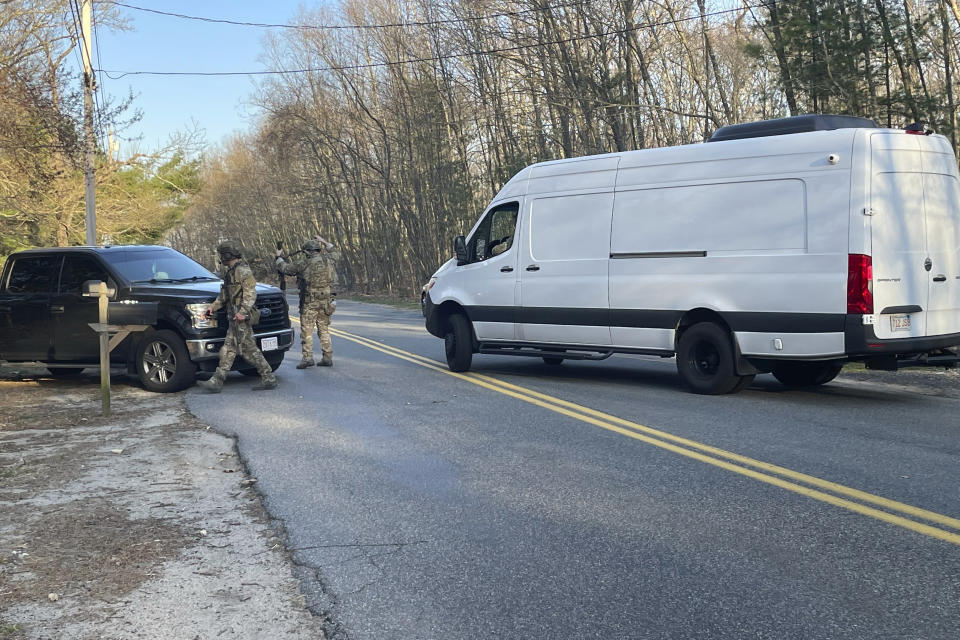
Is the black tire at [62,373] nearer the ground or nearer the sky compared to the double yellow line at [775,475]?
nearer the sky

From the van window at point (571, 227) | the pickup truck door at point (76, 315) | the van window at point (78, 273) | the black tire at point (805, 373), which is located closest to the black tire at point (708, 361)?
the black tire at point (805, 373)

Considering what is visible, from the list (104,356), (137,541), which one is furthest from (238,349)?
(137,541)

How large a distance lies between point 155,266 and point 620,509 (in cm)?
878

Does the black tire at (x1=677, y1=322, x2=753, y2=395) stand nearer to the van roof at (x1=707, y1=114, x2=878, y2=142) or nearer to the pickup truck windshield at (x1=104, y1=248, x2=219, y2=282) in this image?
the van roof at (x1=707, y1=114, x2=878, y2=142)

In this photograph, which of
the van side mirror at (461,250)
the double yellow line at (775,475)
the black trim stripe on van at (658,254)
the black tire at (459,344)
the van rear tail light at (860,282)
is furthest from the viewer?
the van side mirror at (461,250)

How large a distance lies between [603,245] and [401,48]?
27.9 m

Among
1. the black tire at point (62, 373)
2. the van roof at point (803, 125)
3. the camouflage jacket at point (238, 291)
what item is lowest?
the black tire at point (62, 373)

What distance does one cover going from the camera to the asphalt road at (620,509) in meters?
3.91

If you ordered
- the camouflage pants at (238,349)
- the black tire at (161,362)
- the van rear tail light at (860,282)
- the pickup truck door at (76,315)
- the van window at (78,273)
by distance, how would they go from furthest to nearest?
1. the van window at (78,273)
2. the pickup truck door at (76,315)
3. the black tire at (161,362)
4. the camouflage pants at (238,349)
5. the van rear tail light at (860,282)

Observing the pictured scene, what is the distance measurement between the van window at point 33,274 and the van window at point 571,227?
645cm

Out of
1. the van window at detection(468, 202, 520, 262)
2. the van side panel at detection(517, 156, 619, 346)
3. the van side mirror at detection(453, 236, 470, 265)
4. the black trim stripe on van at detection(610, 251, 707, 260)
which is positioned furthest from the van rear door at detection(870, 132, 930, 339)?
the van side mirror at detection(453, 236, 470, 265)

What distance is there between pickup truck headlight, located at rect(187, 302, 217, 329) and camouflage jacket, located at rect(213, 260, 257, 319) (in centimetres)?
23

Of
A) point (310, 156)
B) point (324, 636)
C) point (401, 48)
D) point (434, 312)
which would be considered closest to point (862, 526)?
point (324, 636)

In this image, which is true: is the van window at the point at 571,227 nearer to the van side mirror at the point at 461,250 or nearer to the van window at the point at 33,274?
the van side mirror at the point at 461,250
